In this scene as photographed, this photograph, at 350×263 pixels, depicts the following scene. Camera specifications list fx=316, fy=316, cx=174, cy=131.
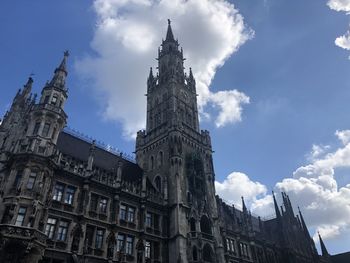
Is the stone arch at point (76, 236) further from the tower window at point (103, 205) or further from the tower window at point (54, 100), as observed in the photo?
the tower window at point (54, 100)

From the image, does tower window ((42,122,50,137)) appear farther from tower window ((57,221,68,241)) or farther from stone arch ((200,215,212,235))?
stone arch ((200,215,212,235))

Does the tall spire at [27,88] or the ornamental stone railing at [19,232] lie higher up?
the tall spire at [27,88]

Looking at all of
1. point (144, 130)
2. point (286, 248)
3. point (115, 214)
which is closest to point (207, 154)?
point (144, 130)

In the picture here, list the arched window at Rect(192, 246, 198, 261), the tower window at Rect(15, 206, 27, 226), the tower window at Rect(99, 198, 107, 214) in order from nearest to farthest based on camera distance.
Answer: the tower window at Rect(15, 206, 27, 226) → the tower window at Rect(99, 198, 107, 214) → the arched window at Rect(192, 246, 198, 261)

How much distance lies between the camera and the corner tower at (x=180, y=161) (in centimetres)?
4691

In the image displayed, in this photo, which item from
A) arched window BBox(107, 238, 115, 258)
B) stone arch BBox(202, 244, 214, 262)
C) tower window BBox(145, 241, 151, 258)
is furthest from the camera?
stone arch BBox(202, 244, 214, 262)

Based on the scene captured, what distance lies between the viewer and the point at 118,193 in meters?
42.3

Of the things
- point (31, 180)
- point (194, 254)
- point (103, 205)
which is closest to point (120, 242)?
point (103, 205)

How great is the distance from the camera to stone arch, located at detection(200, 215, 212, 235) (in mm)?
50522

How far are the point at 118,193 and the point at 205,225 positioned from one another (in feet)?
55.3

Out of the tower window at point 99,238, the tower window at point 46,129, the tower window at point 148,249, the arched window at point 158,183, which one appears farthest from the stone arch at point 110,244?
the arched window at point 158,183

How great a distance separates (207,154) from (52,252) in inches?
1357

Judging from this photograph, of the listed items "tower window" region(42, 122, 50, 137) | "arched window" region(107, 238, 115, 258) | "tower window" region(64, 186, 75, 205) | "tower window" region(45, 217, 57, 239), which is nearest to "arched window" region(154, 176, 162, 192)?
"arched window" region(107, 238, 115, 258)

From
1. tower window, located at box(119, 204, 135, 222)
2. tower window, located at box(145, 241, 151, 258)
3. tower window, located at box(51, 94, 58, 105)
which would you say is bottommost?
tower window, located at box(145, 241, 151, 258)
